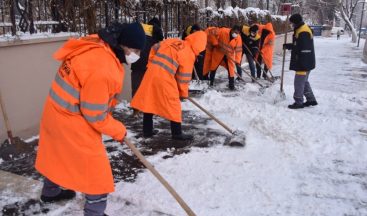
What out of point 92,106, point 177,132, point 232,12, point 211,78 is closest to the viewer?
point 92,106

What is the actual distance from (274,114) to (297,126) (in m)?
0.62

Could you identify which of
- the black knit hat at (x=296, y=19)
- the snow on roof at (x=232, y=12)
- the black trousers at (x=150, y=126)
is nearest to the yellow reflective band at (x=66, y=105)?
the black trousers at (x=150, y=126)

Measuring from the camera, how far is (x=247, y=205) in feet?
10.6

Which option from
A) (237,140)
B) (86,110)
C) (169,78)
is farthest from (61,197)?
(237,140)

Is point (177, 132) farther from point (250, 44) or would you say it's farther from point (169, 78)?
point (250, 44)

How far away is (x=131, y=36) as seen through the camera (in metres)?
2.48

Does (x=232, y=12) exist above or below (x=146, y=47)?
above

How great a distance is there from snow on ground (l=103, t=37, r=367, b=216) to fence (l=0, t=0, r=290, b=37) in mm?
2348

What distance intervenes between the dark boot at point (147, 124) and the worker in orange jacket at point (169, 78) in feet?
0.75

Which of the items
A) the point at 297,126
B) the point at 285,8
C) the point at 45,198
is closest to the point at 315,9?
the point at 285,8

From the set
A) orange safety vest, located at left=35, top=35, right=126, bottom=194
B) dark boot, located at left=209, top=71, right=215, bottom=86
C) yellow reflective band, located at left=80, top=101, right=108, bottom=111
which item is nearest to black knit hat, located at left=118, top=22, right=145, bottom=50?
orange safety vest, located at left=35, top=35, right=126, bottom=194

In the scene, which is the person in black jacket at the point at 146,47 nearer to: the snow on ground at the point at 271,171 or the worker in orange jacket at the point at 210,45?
the snow on ground at the point at 271,171

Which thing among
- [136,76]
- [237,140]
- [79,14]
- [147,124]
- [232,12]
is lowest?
[237,140]

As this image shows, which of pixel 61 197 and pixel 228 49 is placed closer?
pixel 61 197
